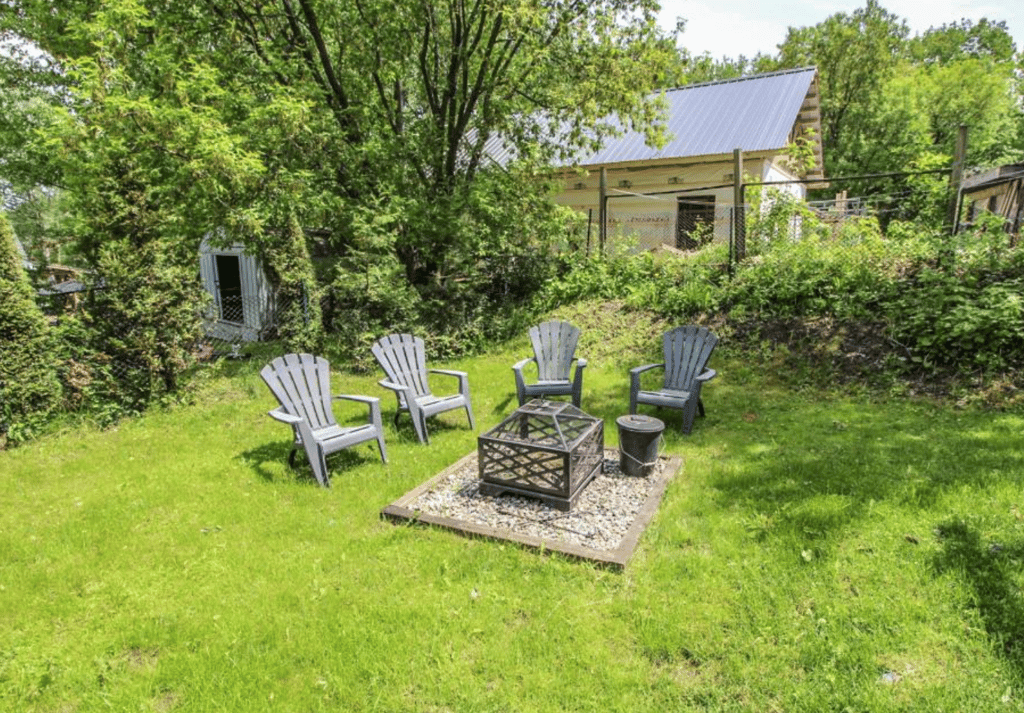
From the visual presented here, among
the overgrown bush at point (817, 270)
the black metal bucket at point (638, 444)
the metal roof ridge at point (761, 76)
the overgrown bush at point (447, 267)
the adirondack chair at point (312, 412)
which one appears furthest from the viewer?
the metal roof ridge at point (761, 76)

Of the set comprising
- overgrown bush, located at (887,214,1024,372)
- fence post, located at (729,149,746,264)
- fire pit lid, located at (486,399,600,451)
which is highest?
fence post, located at (729,149,746,264)

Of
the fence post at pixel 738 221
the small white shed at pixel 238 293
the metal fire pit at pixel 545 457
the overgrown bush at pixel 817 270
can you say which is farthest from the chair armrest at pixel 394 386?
the small white shed at pixel 238 293

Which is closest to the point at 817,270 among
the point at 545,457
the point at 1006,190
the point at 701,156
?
the point at 1006,190

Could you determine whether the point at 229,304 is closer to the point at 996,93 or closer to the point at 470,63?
the point at 470,63

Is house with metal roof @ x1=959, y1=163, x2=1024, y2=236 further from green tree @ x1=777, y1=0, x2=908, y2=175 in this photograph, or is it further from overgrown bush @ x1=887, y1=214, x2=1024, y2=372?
green tree @ x1=777, y1=0, x2=908, y2=175

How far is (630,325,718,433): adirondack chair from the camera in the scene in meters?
5.22

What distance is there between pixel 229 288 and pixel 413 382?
8.16 metres

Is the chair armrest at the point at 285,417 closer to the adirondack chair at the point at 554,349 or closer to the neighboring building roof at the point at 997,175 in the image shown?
the adirondack chair at the point at 554,349

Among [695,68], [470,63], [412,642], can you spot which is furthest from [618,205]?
[412,642]

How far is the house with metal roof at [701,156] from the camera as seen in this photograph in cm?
1312

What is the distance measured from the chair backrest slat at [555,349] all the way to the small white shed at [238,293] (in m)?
6.96

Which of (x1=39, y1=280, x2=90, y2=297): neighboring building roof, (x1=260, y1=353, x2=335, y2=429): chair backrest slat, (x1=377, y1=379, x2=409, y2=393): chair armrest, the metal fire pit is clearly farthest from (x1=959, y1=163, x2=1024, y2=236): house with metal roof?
(x1=39, y1=280, x2=90, y2=297): neighboring building roof

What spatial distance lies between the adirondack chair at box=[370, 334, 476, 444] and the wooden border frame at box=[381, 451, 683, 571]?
999 millimetres

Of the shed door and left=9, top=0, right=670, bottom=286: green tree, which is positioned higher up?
left=9, top=0, right=670, bottom=286: green tree
